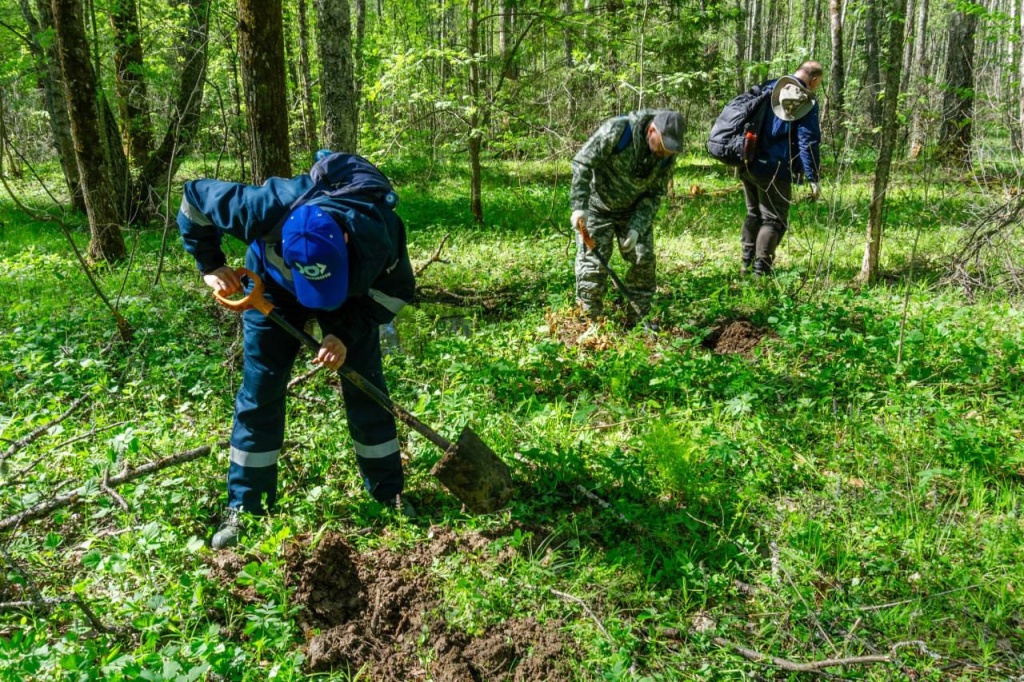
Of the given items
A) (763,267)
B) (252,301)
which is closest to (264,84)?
(252,301)

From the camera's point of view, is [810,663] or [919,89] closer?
[810,663]

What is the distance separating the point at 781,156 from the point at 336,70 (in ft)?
13.8

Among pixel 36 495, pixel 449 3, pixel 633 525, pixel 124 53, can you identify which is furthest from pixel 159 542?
pixel 124 53

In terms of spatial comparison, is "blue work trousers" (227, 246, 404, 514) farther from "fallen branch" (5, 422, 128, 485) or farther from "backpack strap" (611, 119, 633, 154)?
"backpack strap" (611, 119, 633, 154)

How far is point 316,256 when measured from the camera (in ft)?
8.50

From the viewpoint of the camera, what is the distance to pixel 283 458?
361 cm

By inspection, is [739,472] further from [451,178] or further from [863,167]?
[863,167]

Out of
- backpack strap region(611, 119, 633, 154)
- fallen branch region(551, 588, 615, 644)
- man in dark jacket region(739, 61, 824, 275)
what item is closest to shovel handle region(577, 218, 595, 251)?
backpack strap region(611, 119, 633, 154)

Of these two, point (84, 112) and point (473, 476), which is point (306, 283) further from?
point (84, 112)

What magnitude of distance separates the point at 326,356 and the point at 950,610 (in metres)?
2.89

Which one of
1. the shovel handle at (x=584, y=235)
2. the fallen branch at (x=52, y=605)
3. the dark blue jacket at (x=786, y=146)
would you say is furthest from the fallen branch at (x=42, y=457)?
the dark blue jacket at (x=786, y=146)

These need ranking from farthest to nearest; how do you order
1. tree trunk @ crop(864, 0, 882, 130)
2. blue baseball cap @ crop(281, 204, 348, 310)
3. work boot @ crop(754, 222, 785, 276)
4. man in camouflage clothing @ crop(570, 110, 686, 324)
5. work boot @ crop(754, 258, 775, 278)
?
tree trunk @ crop(864, 0, 882, 130), work boot @ crop(754, 258, 775, 278), work boot @ crop(754, 222, 785, 276), man in camouflage clothing @ crop(570, 110, 686, 324), blue baseball cap @ crop(281, 204, 348, 310)

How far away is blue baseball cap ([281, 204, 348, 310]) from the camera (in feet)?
8.52

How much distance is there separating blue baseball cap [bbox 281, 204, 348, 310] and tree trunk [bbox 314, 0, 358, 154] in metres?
3.59
